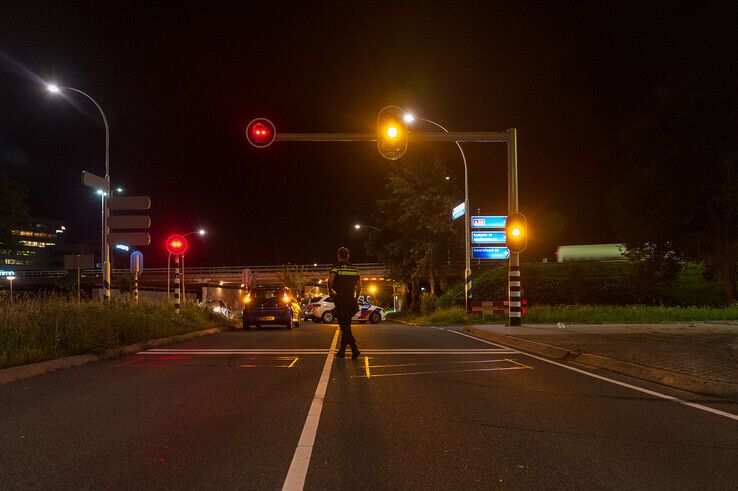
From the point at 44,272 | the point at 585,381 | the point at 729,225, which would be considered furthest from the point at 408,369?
the point at 44,272

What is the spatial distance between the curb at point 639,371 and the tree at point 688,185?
705 inches

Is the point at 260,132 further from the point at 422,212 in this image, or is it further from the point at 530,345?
the point at 422,212

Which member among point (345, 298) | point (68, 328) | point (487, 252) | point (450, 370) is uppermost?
point (487, 252)

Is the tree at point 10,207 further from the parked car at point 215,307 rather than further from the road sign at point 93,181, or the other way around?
the road sign at point 93,181

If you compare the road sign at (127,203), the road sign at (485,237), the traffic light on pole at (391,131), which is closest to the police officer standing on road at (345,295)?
the traffic light on pole at (391,131)

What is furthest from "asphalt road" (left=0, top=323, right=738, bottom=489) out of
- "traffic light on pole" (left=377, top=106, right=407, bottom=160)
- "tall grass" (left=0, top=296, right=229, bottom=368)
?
"traffic light on pole" (left=377, top=106, right=407, bottom=160)

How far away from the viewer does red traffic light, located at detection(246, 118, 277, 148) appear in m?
14.9

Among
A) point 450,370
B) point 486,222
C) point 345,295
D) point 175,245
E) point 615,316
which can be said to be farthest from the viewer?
point 486,222

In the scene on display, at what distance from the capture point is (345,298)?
36.3 feet

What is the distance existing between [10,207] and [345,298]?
52.5m

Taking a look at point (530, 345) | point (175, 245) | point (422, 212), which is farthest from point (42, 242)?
point (530, 345)

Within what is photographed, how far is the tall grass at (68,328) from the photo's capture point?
33.7ft

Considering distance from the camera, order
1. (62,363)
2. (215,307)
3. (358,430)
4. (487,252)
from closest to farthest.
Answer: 1. (358,430)
2. (62,363)
3. (487,252)
4. (215,307)

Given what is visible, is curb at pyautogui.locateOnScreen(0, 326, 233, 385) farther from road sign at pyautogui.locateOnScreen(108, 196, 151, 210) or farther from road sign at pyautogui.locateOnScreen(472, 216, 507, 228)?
road sign at pyautogui.locateOnScreen(472, 216, 507, 228)
